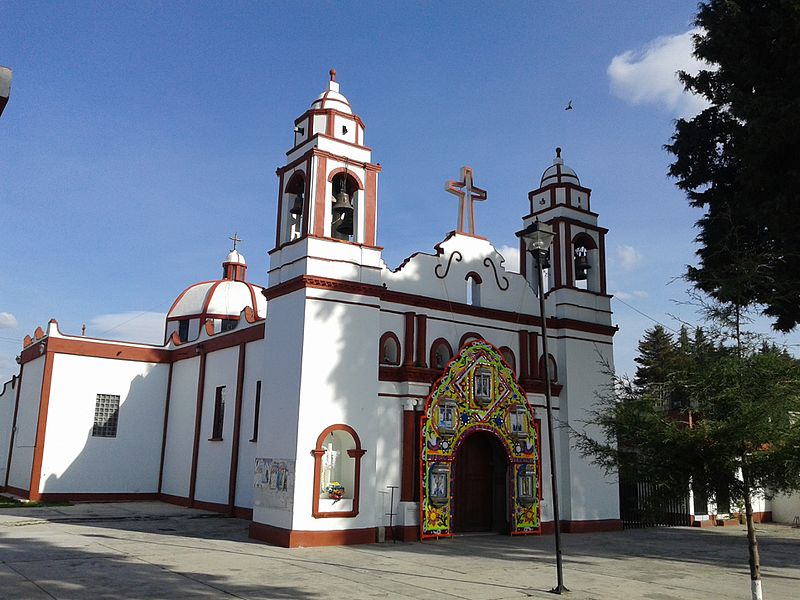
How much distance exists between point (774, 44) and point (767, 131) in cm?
251

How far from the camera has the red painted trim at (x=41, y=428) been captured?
2456cm

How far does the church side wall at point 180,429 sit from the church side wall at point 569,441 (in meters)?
13.0

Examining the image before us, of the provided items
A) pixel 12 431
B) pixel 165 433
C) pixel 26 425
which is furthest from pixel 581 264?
pixel 12 431

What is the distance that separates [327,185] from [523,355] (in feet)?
25.2

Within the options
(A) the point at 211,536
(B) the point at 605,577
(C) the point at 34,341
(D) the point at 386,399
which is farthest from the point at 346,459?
(C) the point at 34,341

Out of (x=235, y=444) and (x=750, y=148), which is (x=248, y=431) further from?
A: (x=750, y=148)

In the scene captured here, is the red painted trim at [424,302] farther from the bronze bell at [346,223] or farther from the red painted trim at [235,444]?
the red painted trim at [235,444]

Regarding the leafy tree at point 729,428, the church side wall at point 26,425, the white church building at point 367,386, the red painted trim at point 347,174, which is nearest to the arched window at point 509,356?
the white church building at point 367,386

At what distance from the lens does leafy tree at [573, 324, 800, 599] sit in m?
9.80

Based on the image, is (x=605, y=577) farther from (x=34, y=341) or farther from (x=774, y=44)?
(x=34, y=341)

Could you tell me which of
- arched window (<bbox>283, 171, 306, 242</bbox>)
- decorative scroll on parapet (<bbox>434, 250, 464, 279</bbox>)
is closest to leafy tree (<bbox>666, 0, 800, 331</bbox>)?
decorative scroll on parapet (<bbox>434, 250, 464, 279</bbox>)

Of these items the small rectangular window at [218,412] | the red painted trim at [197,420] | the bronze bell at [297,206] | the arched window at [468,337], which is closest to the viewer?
the bronze bell at [297,206]

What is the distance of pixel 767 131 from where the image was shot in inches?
587

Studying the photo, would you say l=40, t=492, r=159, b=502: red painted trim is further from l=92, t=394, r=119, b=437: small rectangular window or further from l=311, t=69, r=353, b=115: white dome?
l=311, t=69, r=353, b=115: white dome
